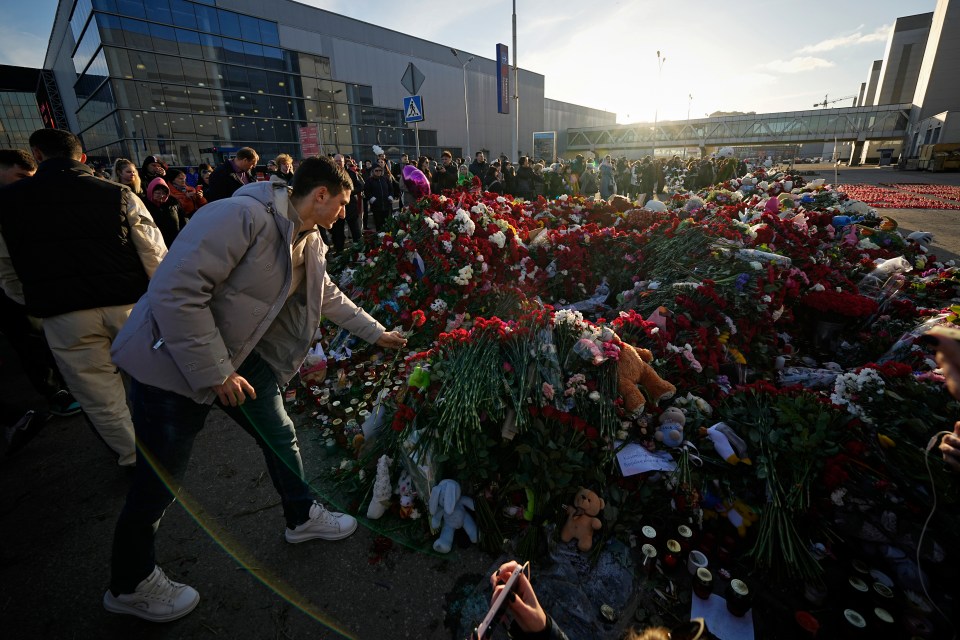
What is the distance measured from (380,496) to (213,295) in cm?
161

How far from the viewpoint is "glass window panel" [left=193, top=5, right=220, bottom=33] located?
21.5m

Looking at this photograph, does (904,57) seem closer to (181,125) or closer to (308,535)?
(181,125)

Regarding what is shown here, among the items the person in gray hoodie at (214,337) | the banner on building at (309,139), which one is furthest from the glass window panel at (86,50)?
the person in gray hoodie at (214,337)

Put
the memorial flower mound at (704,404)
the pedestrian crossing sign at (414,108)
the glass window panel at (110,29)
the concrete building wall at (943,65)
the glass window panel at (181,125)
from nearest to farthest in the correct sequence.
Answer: the memorial flower mound at (704,404)
the pedestrian crossing sign at (414,108)
the glass window panel at (110,29)
the glass window panel at (181,125)
the concrete building wall at (943,65)

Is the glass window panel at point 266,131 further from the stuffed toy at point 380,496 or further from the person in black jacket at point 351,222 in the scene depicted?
the stuffed toy at point 380,496

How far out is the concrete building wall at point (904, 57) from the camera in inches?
2376

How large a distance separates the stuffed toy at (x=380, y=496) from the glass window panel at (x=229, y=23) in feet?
94.0

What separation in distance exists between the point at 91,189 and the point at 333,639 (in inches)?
122

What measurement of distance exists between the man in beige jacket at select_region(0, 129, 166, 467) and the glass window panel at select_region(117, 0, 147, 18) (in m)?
25.1

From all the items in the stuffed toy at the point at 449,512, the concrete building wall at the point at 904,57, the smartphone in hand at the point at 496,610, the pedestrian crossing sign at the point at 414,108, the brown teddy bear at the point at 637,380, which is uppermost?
the concrete building wall at the point at 904,57

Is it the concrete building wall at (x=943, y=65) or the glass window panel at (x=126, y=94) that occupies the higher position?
the concrete building wall at (x=943, y=65)

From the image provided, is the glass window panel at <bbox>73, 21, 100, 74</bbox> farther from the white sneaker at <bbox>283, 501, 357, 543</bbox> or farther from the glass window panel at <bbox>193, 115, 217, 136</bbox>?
the white sneaker at <bbox>283, 501, 357, 543</bbox>

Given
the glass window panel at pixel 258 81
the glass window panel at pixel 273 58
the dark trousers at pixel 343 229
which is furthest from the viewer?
the glass window panel at pixel 273 58

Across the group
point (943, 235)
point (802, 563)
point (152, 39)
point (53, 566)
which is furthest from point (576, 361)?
point (152, 39)
